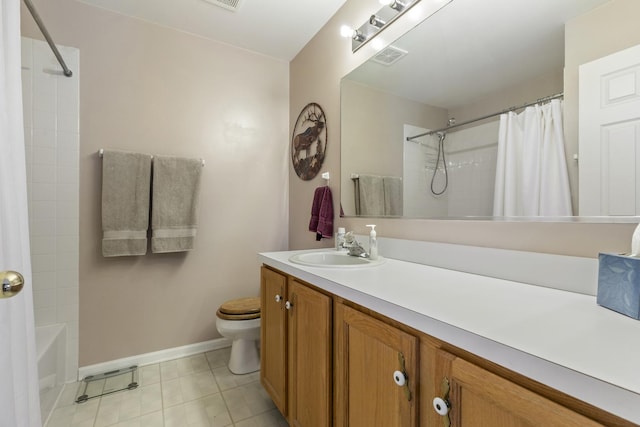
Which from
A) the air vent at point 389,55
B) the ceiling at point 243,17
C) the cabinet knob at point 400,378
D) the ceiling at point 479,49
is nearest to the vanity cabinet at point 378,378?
the cabinet knob at point 400,378

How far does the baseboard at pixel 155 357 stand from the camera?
180cm

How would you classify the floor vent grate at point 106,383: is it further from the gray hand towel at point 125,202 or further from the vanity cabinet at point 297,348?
the vanity cabinet at point 297,348

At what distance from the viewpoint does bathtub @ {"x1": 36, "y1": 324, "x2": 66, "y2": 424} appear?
1403 mm

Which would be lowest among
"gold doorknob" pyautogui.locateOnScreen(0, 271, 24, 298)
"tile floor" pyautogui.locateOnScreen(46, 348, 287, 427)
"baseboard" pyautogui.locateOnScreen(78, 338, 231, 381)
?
"tile floor" pyautogui.locateOnScreen(46, 348, 287, 427)

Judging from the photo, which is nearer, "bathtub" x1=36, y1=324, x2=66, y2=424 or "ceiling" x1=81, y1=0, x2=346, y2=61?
"bathtub" x1=36, y1=324, x2=66, y2=424

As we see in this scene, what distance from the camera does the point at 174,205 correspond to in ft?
6.39

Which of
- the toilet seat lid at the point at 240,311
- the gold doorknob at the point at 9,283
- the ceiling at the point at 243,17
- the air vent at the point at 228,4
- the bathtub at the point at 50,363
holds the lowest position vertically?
the bathtub at the point at 50,363

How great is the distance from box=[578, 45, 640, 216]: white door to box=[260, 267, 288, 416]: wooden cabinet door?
1.12 meters

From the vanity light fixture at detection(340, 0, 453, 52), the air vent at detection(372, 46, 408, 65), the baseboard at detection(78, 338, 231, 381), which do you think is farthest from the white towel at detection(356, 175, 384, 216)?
the baseboard at detection(78, 338, 231, 381)

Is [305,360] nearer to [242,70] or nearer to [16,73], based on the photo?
[16,73]

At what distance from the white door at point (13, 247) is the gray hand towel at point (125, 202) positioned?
1119 millimetres

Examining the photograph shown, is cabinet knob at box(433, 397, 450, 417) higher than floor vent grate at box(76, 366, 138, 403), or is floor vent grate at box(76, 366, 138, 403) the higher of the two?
cabinet knob at box(433, 397, 450, 417)

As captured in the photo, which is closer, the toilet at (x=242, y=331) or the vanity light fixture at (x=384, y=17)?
the vanity light fixture at (x=384, y=17)

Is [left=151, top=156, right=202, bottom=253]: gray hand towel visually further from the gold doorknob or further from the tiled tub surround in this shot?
the gold doorknob
